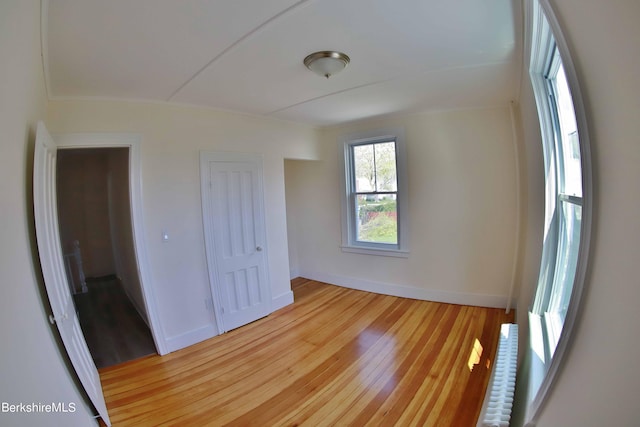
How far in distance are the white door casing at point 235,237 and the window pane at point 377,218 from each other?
5.02 feet

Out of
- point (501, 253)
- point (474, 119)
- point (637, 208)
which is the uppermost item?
point (474, 119)

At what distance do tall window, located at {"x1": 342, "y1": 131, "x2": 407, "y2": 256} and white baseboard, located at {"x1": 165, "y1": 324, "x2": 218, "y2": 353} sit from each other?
216 cm

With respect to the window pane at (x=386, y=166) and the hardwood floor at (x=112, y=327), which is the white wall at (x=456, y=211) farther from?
the hardwood floor at (x=112, y=327)

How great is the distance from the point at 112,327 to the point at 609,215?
14.2 ft

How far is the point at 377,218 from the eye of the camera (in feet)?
12.4

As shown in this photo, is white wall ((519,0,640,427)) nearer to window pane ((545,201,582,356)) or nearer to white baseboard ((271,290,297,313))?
window pane ((545,201,582,356))

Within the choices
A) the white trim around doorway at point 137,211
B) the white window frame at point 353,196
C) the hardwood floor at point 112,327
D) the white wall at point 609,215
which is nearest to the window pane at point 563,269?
the white wall at point 609,215

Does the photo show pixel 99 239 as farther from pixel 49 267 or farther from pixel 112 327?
pixel 49 267

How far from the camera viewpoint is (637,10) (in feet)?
1.36

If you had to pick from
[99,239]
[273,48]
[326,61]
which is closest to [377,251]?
[326,61]

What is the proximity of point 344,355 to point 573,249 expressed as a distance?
75.7 inches

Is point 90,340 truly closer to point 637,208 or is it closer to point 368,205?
point 368,205

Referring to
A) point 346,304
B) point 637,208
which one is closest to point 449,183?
point 346,304

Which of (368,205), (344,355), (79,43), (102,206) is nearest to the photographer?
(79,43)
